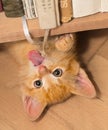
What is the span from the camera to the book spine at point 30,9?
33.8 inches

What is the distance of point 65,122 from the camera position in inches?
40.4

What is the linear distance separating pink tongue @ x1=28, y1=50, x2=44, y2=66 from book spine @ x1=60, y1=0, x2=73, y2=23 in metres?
0.13

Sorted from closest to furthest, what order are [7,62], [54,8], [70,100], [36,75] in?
[54,8], [36,75], [70,100], [7,62]

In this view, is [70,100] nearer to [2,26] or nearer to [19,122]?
[19,122]

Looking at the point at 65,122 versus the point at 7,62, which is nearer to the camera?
the point at 65,122

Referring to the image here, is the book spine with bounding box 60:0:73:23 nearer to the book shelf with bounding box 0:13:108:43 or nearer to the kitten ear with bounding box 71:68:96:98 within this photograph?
the book shelf with bounding box 0:13:108:43

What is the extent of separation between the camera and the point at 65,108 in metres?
1.05

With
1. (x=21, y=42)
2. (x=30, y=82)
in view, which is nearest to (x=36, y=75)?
(x=30, y=82)

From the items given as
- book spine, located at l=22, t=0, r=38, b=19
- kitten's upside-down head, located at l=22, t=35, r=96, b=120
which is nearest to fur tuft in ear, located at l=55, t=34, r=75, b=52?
kitten's upside-down head, located at l=22, t=35, r=96, b=120

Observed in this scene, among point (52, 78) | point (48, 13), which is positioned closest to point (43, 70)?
point (52, 78)

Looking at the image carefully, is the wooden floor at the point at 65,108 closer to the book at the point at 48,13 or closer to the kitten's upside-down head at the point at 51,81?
the kitten's upside-down head at the point at 51,81

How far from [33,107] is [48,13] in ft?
0.94

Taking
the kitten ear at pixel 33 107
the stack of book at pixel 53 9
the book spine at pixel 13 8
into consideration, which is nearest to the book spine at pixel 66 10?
the stack of book at pixel 53 9

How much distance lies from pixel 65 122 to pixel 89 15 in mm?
342
